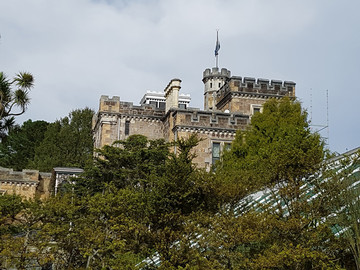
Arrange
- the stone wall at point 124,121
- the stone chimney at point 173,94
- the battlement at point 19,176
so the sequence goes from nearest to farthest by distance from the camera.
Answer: the battlement at point 19,176, the stone chimney at point 173,94, the stone wall at point 124,121

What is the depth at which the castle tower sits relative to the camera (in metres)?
40.1

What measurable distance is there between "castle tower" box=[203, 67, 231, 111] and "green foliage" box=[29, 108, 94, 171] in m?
9.86

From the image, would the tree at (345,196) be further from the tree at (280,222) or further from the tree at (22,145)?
the tree at (22,145)

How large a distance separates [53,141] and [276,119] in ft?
81.1

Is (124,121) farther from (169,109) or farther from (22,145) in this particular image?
(22,145)

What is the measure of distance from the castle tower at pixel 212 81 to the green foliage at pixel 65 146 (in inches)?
388

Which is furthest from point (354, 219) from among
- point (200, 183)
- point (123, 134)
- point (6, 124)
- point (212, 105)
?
point (212, 105)

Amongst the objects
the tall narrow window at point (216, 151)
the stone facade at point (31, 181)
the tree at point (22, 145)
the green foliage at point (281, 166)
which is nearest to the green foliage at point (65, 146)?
the tree at point (22, 145)

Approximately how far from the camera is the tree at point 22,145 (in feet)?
158

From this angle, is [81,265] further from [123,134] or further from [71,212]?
[123,134]

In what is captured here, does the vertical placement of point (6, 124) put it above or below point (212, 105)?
below

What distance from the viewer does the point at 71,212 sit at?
16.0m

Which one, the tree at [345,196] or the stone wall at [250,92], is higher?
the stone wall at [250,92]

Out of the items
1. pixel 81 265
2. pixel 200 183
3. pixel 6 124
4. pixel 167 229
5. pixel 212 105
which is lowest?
pixel 81 265
